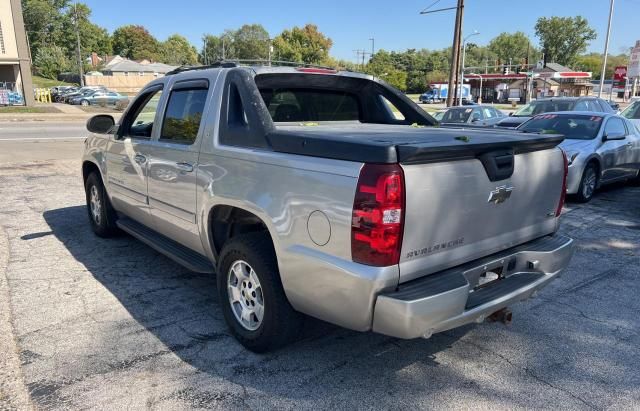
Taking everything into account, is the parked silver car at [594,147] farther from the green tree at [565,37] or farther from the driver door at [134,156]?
the green tree at [565,37]

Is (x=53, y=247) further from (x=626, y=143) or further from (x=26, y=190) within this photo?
(x=626, y=143)

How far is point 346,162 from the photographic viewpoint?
2.64m

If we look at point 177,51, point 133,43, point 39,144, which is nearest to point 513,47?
point 177,51

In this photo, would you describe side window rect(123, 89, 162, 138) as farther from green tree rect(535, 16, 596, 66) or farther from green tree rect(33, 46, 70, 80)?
green tree rect(535, 16, 596, 66)

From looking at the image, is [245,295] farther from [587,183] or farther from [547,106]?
[547,106]

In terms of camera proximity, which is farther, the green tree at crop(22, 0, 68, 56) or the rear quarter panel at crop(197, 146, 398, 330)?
the green tree at crop(22, 0, 68, 56)

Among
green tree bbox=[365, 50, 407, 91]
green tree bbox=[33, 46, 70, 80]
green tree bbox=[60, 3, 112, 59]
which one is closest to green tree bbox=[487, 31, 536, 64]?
green tree bbox=[365, 50, 407, 91]

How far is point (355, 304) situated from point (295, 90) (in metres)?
2.22

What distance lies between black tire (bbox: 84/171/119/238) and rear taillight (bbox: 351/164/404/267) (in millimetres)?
4051

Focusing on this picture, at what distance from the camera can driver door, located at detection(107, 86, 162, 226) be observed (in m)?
4.61

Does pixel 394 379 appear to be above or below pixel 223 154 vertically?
below

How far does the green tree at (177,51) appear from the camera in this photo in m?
124

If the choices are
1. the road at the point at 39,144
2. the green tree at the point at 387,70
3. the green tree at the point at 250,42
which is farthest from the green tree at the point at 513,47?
the road at the point at 39,144

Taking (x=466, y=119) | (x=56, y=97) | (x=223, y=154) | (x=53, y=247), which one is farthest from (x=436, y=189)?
(x=56, y=97)
